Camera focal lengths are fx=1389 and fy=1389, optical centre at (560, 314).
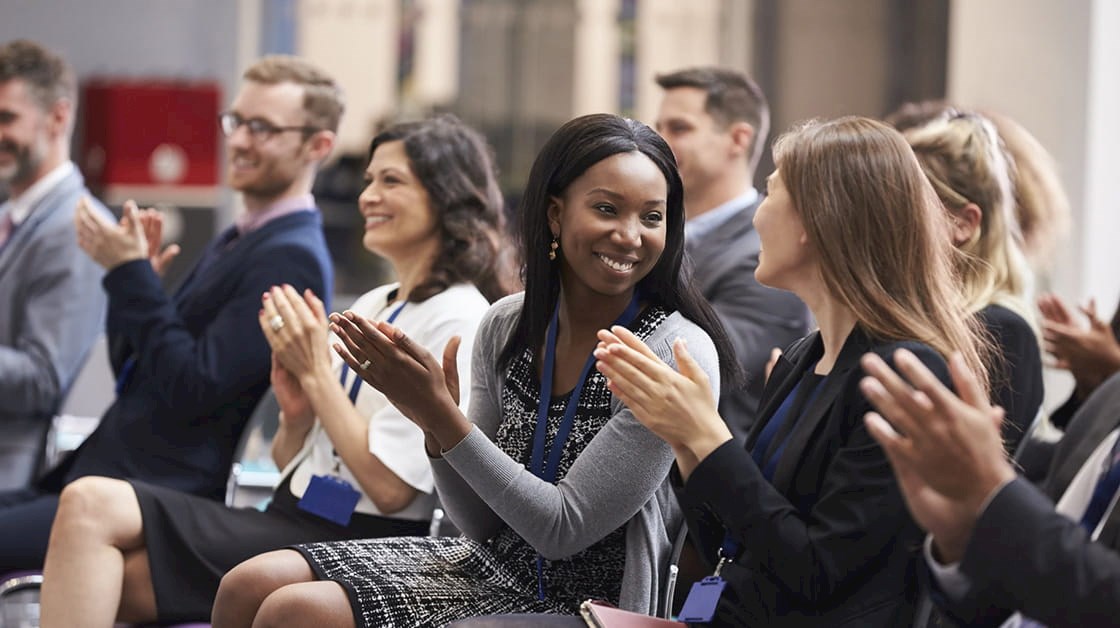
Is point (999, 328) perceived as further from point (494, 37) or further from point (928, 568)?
point (494, 37)

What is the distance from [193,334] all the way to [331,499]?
0.73 metres

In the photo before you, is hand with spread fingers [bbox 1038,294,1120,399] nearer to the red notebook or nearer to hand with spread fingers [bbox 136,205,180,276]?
the red notebook

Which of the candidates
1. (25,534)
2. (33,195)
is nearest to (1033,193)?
(25,534)

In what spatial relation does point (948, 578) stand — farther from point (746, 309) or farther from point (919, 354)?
point (746, 309)

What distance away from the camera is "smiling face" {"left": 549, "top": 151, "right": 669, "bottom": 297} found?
7.35 ft

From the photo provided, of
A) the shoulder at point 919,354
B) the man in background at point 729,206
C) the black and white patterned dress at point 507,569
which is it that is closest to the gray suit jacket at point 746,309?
the man in background at point 729,206

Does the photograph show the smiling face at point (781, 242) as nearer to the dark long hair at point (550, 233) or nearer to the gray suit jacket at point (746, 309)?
the dark long hair at point (550, 233)

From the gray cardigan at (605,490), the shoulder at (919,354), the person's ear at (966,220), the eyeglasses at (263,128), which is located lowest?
the gray cardigan at (605,490)

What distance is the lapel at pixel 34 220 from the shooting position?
383 centimetres

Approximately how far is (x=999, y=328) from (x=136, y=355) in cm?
196

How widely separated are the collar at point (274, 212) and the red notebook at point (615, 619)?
5.46 feet

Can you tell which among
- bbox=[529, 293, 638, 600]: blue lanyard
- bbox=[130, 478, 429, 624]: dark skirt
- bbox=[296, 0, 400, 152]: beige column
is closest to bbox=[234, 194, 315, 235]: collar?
bbox=[130, 478, 429, 624]: dark skirt

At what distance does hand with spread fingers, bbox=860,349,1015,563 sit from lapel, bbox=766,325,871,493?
0.43 meters

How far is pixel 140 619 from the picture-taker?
A: 110 inches
